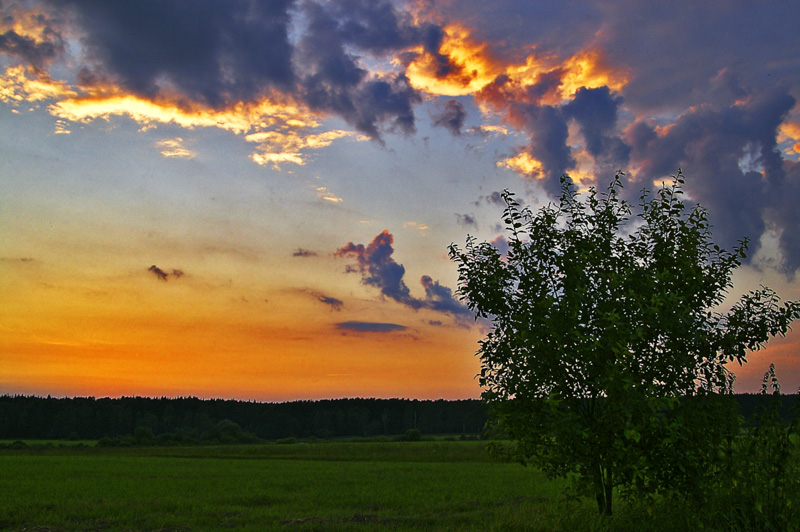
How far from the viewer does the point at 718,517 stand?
1100 cm

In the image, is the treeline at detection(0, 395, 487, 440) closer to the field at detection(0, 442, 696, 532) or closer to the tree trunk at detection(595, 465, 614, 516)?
Result: the field at detection(0, 442, 696, 532)

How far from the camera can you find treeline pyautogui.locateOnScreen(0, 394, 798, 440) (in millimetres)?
174500

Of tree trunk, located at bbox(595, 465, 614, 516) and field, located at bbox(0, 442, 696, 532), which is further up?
tree trunk, located at bbox(595, 465, 614, 516)

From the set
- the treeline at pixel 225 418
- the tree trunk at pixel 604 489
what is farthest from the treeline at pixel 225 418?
the tree trunk at pixel 604 489

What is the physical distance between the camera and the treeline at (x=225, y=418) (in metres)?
174

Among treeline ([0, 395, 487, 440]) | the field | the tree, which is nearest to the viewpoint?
the tree

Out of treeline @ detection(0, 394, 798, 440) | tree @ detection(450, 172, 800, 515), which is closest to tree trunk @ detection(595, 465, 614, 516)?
tree @ detection(450, 172, 800, 515)

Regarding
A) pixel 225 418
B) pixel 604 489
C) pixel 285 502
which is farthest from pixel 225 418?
pixel 604 489

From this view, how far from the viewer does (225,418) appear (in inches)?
7175

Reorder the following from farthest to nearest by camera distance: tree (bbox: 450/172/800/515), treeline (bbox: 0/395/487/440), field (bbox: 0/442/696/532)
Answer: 1. treeline (bbox: 0/395/487/440)
2. field (bbox: 0/442/696/532)
3. tree (bbox: 450/172/800/515)

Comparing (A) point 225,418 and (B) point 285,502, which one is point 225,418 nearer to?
(A) point 225,418

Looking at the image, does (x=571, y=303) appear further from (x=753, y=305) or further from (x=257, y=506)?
(x=257, y=506)

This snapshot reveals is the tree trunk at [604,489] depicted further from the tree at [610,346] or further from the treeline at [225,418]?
the treeline at [225,418]

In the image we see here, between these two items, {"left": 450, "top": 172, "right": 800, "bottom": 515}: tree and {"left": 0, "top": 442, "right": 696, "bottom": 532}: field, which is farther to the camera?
{"left": 0, "top": 442, "right": 696, "bottom": 532}: field
